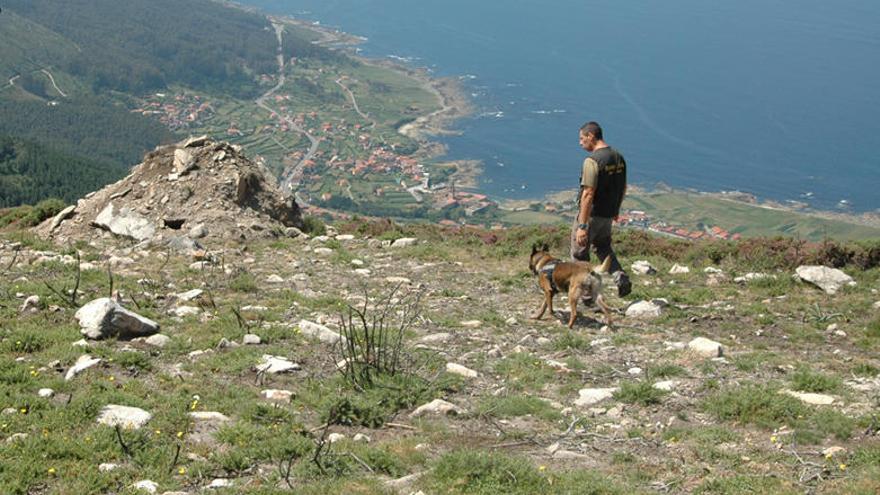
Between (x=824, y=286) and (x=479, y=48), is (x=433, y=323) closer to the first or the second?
(x=824, y=286)

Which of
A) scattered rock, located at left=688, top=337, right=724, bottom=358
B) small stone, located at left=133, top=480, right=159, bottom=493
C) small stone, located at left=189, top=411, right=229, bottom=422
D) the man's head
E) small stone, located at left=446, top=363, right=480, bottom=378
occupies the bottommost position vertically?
small stone, located at left=446, top=363, right=480, bottom=378

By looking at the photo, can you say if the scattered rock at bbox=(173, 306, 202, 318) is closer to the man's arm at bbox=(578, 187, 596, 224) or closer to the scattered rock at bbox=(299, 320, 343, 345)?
the scattered rock at bbox=(299, 320, 343, 345)

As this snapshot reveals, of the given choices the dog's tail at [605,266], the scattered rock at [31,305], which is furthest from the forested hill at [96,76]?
the dog's tail at [605,266]

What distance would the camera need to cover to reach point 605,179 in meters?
10.9

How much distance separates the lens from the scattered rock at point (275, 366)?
835 cm

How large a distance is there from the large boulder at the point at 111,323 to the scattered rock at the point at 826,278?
33.2 feet

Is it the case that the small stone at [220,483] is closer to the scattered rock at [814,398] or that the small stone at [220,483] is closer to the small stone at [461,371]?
the small stone at [461,371]

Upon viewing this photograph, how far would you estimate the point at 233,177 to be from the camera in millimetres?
18062

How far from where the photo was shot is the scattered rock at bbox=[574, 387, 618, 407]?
787 centimetres

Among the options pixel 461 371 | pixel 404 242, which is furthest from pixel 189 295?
pixel 404 242

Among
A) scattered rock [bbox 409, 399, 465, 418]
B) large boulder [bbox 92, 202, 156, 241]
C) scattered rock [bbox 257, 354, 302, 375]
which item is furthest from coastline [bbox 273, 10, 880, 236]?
scattered rock [bbox 409, 399, 465, 418]

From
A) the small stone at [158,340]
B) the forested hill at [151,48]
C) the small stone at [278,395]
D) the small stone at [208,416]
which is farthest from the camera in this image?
the forested hill at [151,48]

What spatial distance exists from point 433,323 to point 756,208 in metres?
70.7

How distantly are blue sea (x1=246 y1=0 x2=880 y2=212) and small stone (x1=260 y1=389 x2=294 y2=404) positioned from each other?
76.9 m
